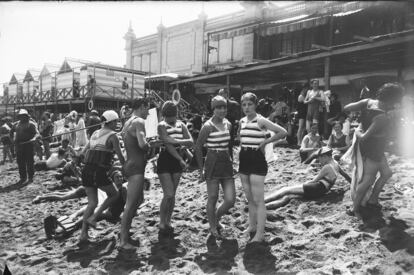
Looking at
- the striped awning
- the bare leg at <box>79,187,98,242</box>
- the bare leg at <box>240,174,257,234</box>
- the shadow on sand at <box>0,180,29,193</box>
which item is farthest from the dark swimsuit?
the striped awning

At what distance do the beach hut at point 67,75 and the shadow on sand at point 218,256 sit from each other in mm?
19083

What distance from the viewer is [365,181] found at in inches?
174

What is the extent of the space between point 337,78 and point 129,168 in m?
11.8

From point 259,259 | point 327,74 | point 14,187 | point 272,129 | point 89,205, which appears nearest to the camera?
point 259,259

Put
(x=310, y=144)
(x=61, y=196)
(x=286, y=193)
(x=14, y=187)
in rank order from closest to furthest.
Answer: (x=286, y=193), (x=61, y=196), (x=310, y=144), (x=14, y=187)

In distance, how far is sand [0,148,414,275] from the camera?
12.3 feet

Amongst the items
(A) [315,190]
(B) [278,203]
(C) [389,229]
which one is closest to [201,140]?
(B) [278,203]

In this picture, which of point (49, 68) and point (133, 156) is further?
point (49, 68)

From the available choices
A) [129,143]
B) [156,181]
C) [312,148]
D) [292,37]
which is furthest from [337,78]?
[129,143]

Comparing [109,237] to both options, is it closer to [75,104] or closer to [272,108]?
[272,108]

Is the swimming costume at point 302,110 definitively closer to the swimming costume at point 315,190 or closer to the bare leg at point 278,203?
the swimming costume at point 315,190

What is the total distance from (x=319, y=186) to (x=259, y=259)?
2089 mm

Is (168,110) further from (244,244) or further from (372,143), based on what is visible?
(372,143)

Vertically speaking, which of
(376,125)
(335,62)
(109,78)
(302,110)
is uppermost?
(109,78)
